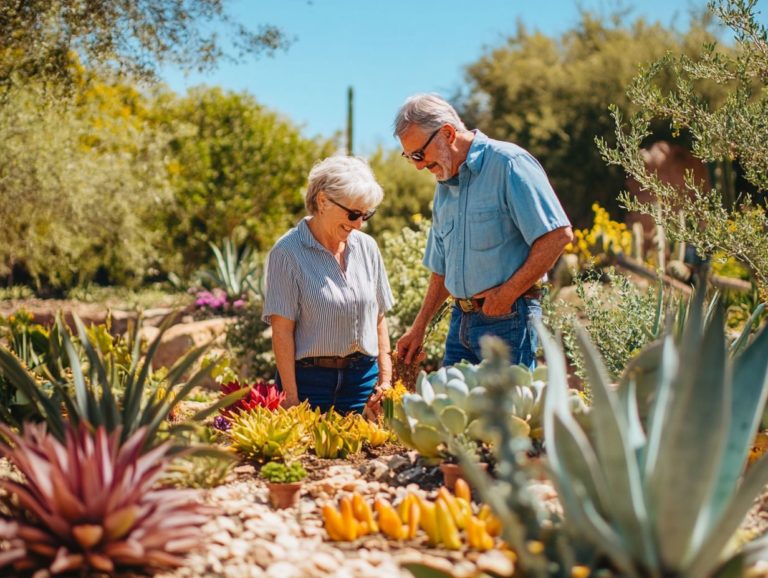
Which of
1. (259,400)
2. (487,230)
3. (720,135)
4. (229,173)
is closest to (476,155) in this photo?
(487,230)

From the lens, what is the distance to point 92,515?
6.82ft

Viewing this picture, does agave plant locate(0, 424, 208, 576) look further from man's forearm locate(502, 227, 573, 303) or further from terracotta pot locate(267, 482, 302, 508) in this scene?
man's forearm locate(502, 227, 573, 303)

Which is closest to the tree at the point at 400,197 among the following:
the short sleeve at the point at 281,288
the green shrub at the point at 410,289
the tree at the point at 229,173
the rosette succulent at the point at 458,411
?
the tree at the point at 229,173

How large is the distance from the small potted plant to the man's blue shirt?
1510 millimetres

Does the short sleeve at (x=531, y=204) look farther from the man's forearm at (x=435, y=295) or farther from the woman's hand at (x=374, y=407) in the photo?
the woman's hand at (x=374, y=407)

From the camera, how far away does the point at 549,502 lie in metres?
2.59

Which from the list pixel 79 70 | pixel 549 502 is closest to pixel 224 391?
pixel 549 502

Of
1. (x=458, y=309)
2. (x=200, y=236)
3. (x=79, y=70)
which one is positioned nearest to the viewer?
(x=458, y=309)

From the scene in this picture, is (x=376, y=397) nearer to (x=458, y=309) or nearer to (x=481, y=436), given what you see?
(x=458, y=309)

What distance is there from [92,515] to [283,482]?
2.63ft

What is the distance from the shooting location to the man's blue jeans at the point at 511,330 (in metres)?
3.96

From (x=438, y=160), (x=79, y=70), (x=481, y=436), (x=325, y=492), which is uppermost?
(x=79, y=70)

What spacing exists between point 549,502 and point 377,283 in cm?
194

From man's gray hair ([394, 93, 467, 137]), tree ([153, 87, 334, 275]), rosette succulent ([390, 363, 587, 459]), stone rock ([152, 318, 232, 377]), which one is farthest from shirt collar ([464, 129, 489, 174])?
tree ([153, 87, 334, 275])
